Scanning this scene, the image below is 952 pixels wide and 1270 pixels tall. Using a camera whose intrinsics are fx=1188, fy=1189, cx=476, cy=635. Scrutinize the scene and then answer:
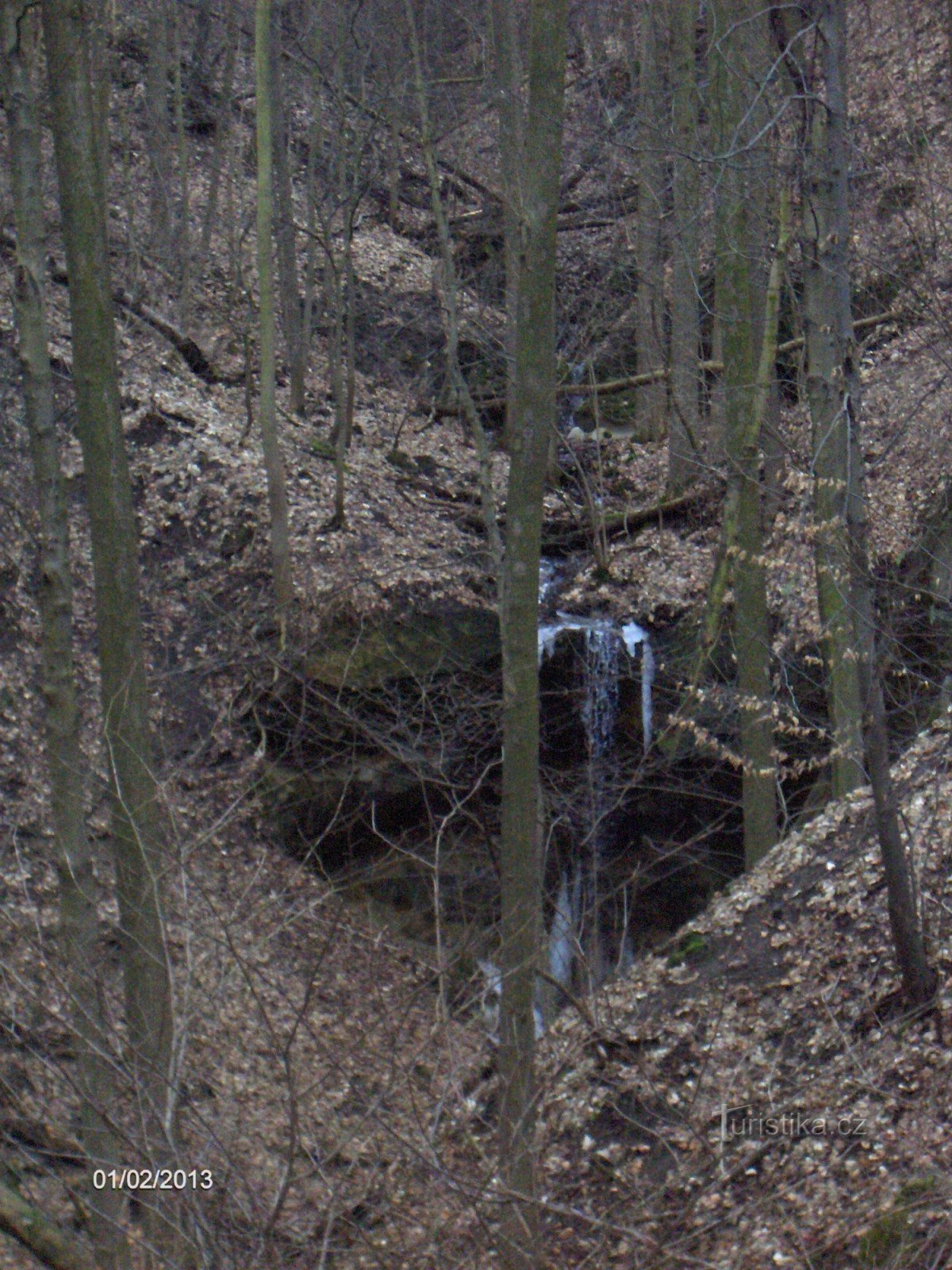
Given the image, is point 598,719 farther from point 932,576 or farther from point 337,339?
point 337,339

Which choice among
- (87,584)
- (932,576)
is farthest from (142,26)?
(932,576)

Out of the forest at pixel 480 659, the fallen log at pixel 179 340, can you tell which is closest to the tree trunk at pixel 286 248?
the forest at pixel 480 659

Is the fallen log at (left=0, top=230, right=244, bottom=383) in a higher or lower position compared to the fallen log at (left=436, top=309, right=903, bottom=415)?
higher

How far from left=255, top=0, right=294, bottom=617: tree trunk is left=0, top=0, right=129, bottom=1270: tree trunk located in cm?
613

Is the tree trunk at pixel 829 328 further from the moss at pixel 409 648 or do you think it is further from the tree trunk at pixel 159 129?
the tree trunk at pixel 159 129

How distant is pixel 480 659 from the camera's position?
1255cm

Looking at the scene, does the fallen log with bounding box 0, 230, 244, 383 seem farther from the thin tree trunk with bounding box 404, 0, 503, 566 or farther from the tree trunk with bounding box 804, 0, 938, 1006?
the tree trunk with bounding box 804, 0, 938, 1006

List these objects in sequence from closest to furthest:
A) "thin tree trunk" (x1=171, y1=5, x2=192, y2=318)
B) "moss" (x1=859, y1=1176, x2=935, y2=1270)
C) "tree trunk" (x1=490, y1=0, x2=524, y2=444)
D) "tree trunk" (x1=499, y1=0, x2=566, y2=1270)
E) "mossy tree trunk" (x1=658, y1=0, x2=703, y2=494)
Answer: "moss" (x1=859, y1=1176, x2=935, y2=1270)
"tree trunk" (x1=499, y1=0, x2=566, y2=1270)
"tree trunk" (x1=490, y1=0, x2=524, y2=444)
"mossy tree trunk" (x1=658, y1=0, x2=703, y2=494)
"thin tree trunk" (x1=171, y1=5, x2=192, y2=318)

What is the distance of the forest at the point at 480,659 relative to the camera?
5262mm

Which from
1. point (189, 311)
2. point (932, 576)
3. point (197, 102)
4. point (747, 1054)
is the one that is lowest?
point (747, 1054)

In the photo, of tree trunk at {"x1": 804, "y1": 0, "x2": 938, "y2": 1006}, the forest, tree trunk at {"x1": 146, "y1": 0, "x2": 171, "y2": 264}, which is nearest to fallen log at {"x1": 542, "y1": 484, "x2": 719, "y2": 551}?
the forest

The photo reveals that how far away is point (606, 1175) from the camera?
7.11 meters

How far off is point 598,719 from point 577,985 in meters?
3.90

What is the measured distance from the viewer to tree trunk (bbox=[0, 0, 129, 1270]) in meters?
5.25
